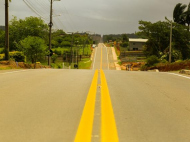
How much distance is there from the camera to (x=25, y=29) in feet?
247

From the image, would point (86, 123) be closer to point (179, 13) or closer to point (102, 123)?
point (102, 123)

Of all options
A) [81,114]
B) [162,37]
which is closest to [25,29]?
[162,37]

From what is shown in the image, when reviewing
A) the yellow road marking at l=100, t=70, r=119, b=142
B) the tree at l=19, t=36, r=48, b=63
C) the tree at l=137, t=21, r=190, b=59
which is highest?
the tree at l=137, t=21, r=190, b=59

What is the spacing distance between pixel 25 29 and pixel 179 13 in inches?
1719

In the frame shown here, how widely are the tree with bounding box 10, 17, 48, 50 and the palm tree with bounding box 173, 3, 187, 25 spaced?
37.8 m

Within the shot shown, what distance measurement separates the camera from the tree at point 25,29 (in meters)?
73.7

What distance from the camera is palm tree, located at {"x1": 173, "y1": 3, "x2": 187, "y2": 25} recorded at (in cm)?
7362

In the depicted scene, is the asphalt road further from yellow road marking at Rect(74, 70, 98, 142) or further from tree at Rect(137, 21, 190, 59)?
tree at Rect(137, 21, 190, 59)

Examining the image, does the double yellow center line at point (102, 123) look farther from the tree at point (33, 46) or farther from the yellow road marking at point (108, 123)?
the tree at point (33, 46)

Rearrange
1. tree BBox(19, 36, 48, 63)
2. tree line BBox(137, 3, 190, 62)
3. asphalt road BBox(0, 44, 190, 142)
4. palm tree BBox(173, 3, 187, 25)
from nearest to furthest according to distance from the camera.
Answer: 1. asphalt road BBox(0, 44, 190, 142)
2. tree BBox(19, 36, 48, 63)
3. tree line BBox(137, 3, 190, 62)
4. palm tree BBox(173, 3, 187, 25)

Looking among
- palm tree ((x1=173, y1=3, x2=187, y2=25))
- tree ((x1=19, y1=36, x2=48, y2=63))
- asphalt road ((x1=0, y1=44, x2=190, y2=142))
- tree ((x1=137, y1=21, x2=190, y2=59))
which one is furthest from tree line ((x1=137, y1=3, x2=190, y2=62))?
asphalt road ((x1=0, y1=44, x2=190, y2=142))

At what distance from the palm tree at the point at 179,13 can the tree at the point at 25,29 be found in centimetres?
3780

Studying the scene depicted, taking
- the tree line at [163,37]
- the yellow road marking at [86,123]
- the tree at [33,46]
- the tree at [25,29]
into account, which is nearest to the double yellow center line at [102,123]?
the yellow road marking at [86,123]

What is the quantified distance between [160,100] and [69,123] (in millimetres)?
3237
